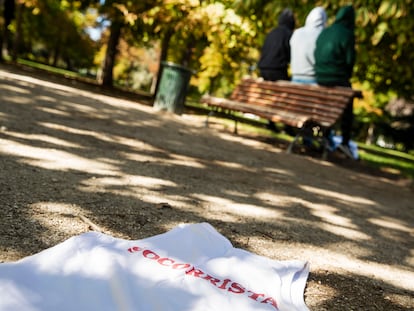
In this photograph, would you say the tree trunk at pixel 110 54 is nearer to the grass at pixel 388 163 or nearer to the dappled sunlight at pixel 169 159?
the grass at pixel 388 163

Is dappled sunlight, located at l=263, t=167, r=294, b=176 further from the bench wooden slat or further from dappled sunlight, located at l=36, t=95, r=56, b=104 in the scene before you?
dappled sunlight, located at l=36, t=95, r=56, b=104

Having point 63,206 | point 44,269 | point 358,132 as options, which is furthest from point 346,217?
point 358,132

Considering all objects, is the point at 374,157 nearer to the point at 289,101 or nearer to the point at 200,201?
the point at 289,101

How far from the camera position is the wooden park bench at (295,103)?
6.52m

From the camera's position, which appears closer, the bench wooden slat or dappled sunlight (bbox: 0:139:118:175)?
dappled sunlight (bbox: 0:139:118:175)

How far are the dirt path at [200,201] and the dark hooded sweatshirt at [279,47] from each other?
8.88ft

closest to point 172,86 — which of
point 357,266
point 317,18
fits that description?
point 317,18

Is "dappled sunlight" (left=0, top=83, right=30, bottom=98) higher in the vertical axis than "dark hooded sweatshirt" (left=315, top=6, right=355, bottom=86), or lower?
lower

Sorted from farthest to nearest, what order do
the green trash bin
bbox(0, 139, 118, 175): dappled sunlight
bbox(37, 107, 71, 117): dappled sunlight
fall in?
the green trash bin < bbox(37, 107, 71, 117): dappled sunlight < bbox(0, 139, 118, 175): dappled sunlight

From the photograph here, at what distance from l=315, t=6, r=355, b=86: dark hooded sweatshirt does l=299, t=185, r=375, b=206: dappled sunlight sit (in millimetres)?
2728

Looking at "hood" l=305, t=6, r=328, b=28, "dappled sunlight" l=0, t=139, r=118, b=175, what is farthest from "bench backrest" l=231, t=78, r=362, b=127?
"dappled sunlight" l=0, t=139, r=118, b=175

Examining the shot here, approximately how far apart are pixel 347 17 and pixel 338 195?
3033 mm

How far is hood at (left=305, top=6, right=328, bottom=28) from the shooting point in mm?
6943

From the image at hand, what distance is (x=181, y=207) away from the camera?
3.10m
